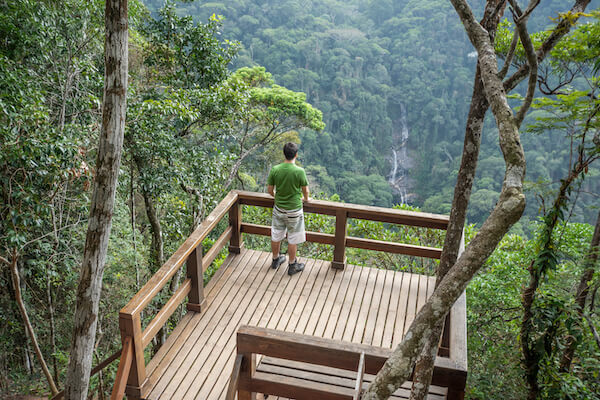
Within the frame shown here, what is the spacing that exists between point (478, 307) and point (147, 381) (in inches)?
214

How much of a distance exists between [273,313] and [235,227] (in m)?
1.09

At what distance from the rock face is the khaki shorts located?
2536 centimetres

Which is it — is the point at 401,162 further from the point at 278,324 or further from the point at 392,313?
the point at 278,324

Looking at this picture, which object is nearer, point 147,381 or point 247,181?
point 147,381

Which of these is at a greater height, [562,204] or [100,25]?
[100,25]

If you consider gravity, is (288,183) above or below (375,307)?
above

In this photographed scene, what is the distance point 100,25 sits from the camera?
18.6ft

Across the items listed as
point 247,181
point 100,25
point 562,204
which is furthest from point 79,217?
point 247,181

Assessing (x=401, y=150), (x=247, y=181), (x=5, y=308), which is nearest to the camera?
(x=5, y=308)

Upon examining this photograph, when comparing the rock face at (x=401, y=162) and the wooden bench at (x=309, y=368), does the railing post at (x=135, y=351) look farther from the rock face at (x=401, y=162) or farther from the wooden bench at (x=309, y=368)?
the rock face at (x=401, y=162)

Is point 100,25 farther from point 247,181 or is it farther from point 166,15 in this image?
point 247,181

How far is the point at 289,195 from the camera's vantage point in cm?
409

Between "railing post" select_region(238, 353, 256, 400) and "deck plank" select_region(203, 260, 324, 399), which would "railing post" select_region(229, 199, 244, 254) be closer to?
"deck plank" select_region(203, 260, 324, 399)

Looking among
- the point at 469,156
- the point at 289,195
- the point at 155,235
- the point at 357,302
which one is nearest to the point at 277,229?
the point at 289,195
